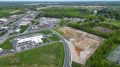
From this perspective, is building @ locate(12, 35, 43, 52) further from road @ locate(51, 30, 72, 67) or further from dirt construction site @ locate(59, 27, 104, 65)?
dirt construction site @ locate(59, 27, 104, 65)

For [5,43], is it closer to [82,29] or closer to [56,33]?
[56,33]

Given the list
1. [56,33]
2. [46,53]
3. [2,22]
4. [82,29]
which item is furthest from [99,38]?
[2,22]

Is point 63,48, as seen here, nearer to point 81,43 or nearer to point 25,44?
point 81,43

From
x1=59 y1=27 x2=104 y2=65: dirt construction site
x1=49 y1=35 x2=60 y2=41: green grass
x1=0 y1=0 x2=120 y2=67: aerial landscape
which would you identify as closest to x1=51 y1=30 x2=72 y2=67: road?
x1=0 y1=0 x2=120 y2=67: aerial landscape

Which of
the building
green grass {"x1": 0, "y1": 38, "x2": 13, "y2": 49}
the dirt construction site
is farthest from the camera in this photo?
green grass {"x1": 0, "y1": 38, "x2": 13, "y2": 49}

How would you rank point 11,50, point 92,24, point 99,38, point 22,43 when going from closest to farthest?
point 11,50 < point 22,43 < point 99,38 < point 92,24

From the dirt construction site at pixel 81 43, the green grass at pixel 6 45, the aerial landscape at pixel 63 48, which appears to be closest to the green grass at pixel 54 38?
the aerial landscape at pixel 63 48
